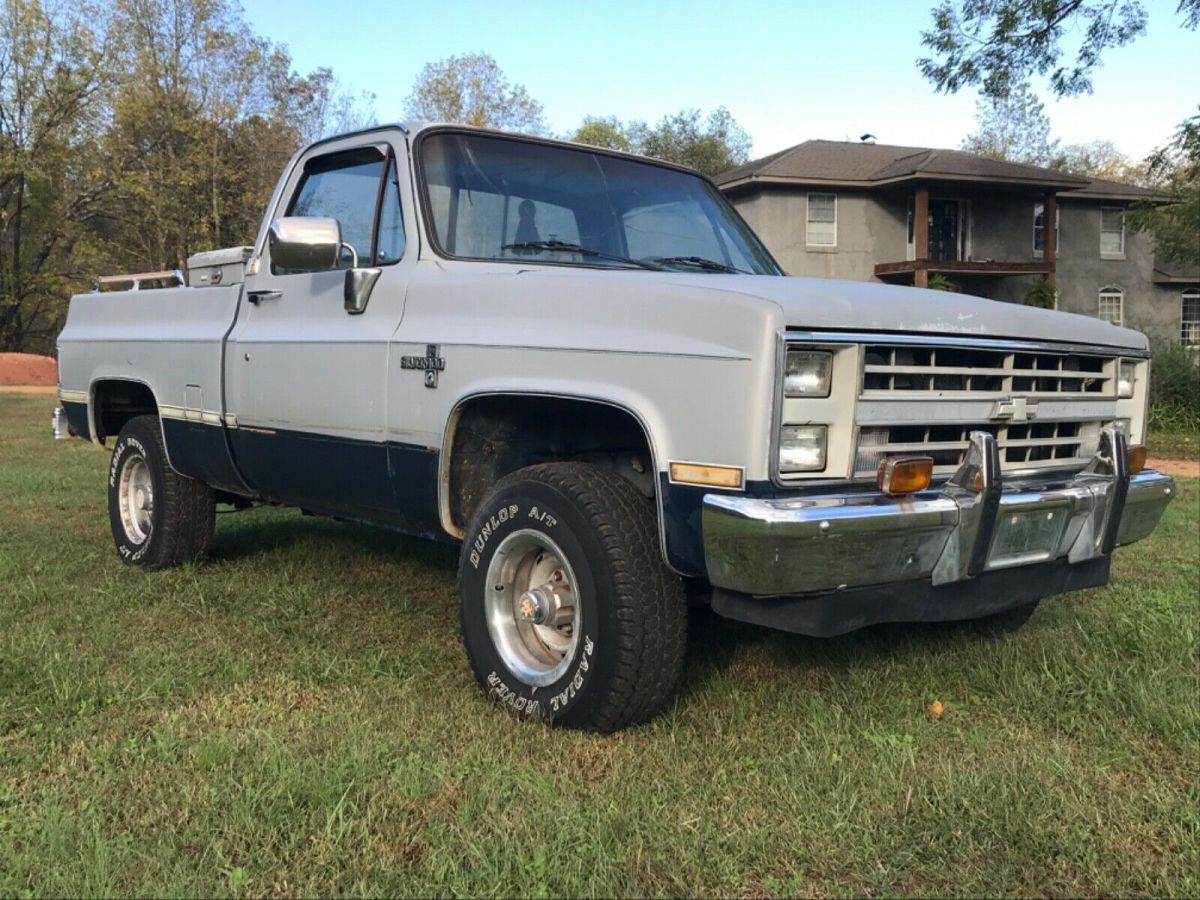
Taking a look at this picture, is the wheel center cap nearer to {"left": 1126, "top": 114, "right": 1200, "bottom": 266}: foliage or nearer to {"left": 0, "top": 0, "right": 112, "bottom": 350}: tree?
{"left": 1126, "top": 114, "right": 1200, "bottom": 266}: foliage

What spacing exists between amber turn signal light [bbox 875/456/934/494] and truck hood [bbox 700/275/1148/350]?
376 millimetres

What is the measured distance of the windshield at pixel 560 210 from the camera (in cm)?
404

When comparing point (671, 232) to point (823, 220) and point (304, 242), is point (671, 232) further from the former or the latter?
point (823, 220)

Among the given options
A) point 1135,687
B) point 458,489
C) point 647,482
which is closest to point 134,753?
point 458,489

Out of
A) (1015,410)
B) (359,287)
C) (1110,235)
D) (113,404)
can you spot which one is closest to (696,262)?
(359,287)

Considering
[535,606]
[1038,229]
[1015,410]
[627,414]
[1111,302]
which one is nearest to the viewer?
[627,414]

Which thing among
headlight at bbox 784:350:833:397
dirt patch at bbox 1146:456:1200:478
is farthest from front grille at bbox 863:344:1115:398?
dirt patch at bbox 1146:456:1200:478

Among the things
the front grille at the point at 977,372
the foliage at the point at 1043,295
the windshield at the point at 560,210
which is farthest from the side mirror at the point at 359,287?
the foliage at the point at 1043,295

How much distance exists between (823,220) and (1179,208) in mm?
10430

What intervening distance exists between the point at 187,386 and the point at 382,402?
167 cm

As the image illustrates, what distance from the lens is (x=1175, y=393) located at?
1722 centimetres

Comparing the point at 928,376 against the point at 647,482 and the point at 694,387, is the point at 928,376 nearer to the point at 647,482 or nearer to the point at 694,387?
the point at 694,387

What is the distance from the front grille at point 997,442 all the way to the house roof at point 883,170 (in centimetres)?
2238

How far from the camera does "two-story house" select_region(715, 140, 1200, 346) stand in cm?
2572
